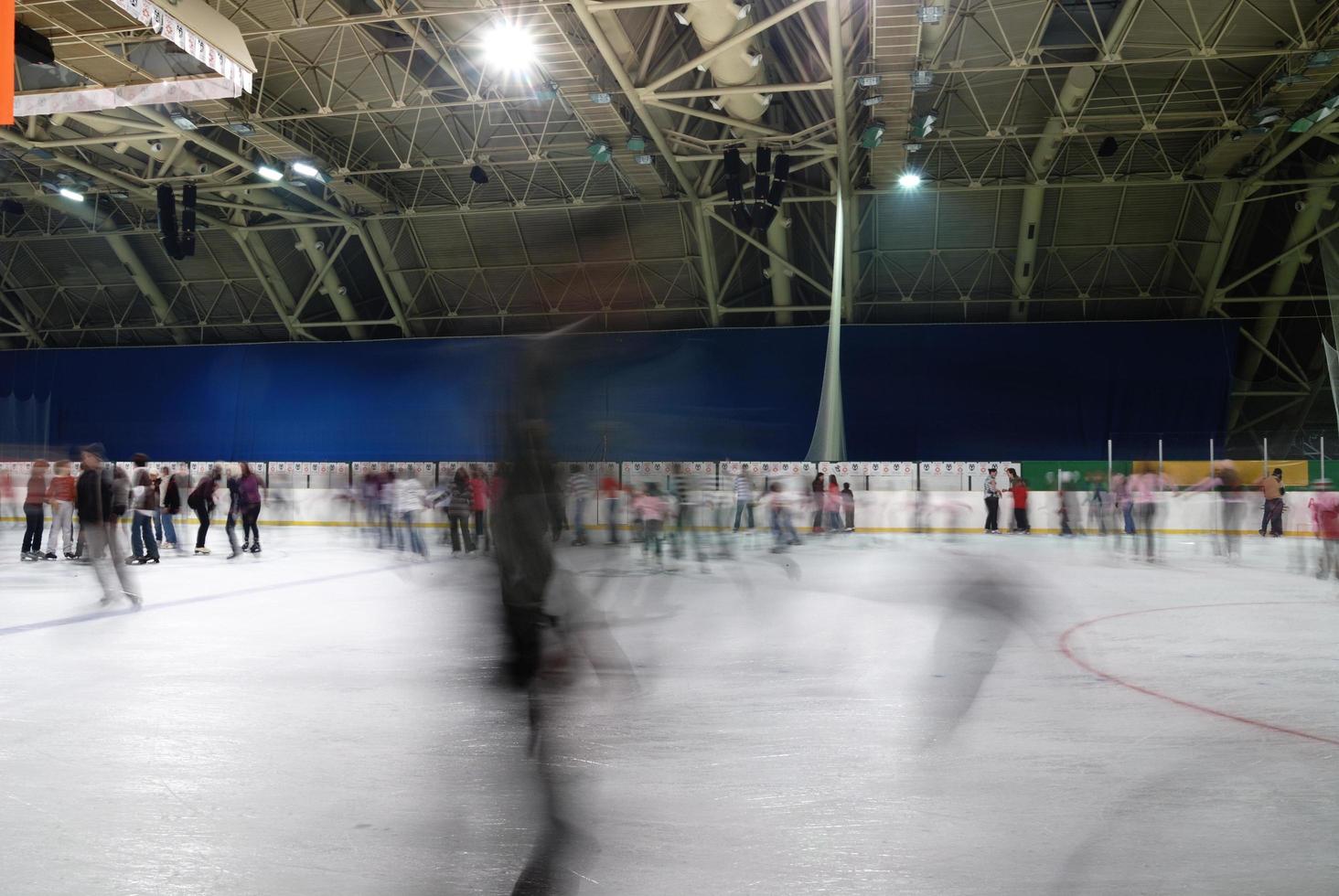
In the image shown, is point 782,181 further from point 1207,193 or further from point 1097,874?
point 1097,874

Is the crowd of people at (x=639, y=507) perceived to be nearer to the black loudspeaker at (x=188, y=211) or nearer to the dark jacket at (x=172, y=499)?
the dark jacket at (x=172, y=499)

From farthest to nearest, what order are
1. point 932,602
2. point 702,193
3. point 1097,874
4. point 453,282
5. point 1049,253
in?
point 453,282 → point 1049,253 → point 702,193 → point 932,602 → point 1097,874

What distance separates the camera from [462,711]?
224 inches

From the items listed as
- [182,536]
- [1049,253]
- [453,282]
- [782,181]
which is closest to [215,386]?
[453,282]

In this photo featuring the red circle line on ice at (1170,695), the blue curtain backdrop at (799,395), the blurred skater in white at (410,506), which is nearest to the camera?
the red circle line on ice at (1170,695)

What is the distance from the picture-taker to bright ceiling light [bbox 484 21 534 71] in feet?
57.1

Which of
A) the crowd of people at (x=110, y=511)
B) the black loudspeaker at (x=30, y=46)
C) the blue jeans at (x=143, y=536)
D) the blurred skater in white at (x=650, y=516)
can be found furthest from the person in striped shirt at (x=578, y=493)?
the blue jeans at (x=143, y=536)

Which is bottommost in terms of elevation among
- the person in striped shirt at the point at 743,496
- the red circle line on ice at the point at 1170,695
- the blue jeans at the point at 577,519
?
the red circle line on ice at the point at 1170,695

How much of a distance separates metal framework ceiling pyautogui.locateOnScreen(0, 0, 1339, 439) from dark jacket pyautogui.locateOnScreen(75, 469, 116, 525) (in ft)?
24.5

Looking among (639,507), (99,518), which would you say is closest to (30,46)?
(99,518)

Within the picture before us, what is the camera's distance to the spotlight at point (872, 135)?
68.4 ft

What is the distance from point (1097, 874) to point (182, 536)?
23.7m

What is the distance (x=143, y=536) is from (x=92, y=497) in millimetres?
6257

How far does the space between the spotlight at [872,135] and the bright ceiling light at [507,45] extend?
7331 millimetres
